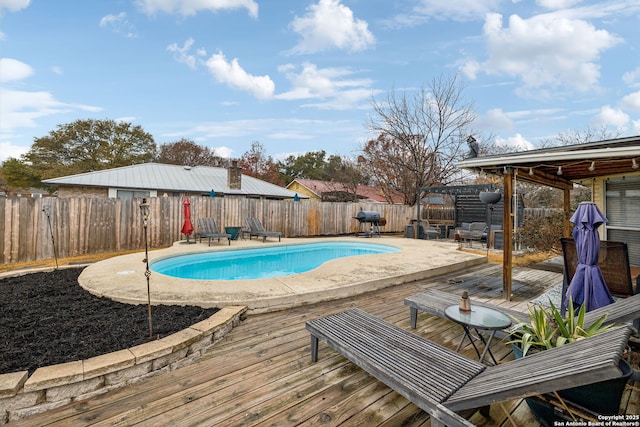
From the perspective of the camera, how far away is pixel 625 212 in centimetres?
527

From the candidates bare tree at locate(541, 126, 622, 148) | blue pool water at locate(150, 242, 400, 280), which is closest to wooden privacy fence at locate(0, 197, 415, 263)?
blue pool water at locate(150, 242, 400, 280)

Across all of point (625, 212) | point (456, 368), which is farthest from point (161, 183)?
point (625, 212)

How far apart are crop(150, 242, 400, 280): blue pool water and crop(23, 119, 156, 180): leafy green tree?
24.5m

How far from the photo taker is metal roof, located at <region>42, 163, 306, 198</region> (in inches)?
560

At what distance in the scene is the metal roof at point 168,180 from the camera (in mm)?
14228

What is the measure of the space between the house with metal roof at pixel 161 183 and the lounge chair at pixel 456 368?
516 inches

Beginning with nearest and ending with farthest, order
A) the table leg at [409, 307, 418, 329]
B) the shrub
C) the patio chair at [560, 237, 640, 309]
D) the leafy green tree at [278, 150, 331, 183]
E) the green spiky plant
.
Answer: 1. the green spiky plant
2. the patio chair at [560, 237, 640, 309]
3. the table leg at [409, 307, 418, 329]
4. the shrub
5. the leafy green tree at [278, 150, 331, 183]

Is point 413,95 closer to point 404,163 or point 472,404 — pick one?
point 404,163

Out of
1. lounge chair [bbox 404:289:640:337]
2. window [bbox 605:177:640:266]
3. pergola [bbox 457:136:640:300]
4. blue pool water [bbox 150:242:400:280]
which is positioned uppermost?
pergola [bbox 457:136:640:300]

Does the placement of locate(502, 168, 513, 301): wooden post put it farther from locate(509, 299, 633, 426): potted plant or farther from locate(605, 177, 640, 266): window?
locate(605, 177, 640, 266): window

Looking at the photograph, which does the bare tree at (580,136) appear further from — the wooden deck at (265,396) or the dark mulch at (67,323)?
the dark mulch at (67,323)

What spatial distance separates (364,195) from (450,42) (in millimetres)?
17048

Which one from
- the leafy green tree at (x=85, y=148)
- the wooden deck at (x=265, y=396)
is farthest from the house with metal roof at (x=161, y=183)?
the wooden deck at (x=265, y=396)

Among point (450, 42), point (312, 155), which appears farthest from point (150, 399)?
point (312, 155)
